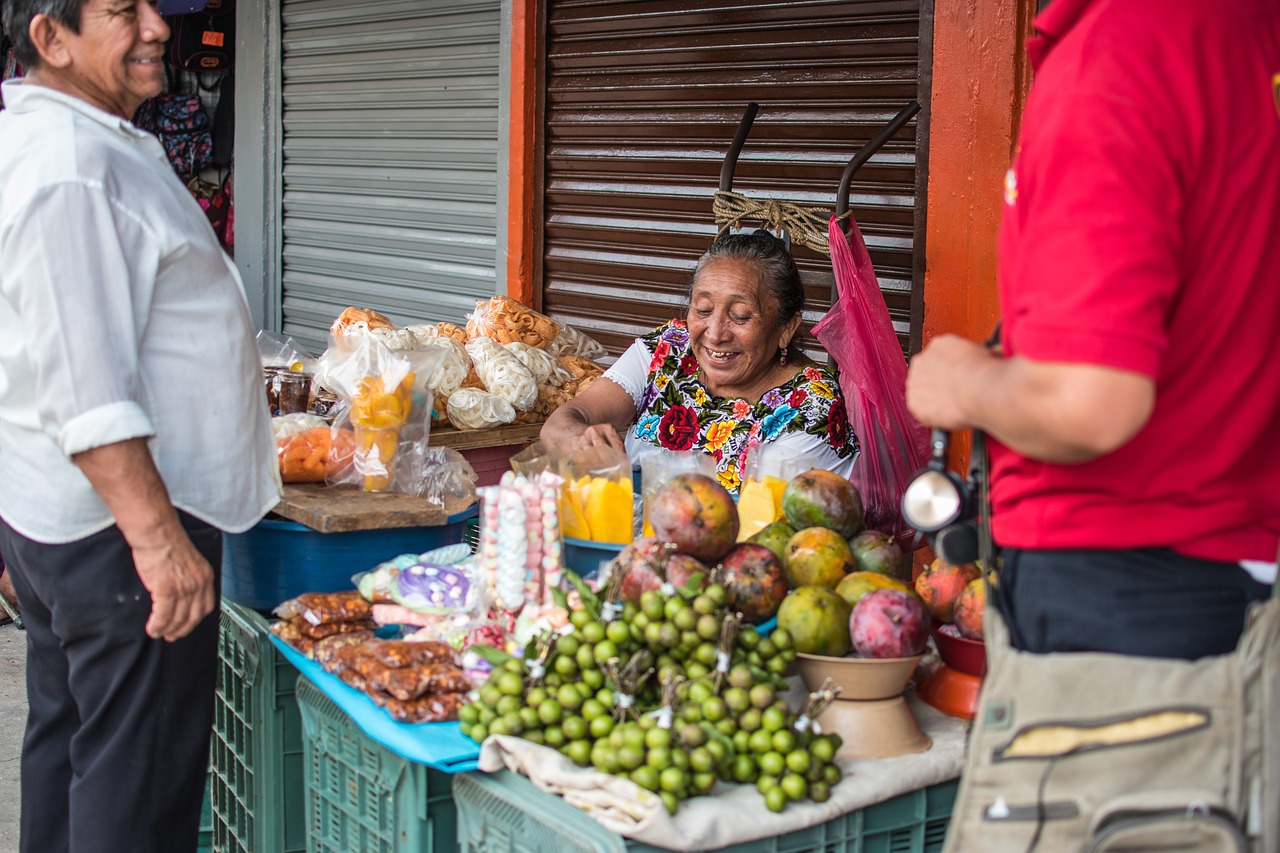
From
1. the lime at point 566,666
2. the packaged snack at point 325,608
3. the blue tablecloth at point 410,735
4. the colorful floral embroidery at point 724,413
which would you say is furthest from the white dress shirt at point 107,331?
the colorful floral embroidery at point 724,413

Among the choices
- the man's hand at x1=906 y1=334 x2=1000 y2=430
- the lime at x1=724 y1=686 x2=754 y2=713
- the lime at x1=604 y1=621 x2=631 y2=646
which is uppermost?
the man's hand at x1=906 y1=334 x2=1000 y2=430

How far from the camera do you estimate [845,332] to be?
10.4ft

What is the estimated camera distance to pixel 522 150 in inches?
201

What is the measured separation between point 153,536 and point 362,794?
60 cm

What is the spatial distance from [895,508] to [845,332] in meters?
0.48

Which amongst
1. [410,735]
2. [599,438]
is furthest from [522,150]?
[410,735]

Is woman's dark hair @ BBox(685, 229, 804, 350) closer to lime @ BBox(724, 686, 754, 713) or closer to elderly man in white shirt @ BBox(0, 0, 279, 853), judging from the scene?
elderly man in white shirt @ BBox(0, 0, 279, 853)

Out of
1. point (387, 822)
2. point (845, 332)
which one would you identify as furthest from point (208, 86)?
point (387, 822)

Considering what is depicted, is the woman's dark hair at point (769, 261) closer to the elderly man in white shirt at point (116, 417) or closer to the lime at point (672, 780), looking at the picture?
the elderly man in white shirt at point (116, 417)

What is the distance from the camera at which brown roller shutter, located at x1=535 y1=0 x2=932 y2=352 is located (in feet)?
12.6

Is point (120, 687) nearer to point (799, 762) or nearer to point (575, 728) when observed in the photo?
point (575, 728)

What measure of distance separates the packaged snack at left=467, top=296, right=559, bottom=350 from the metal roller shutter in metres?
1.53

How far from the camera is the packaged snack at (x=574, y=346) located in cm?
424

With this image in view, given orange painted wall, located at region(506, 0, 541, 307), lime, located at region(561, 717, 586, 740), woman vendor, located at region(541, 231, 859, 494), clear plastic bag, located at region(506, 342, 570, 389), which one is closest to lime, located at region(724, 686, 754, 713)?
lime, located at region(561, 717, 586, 740)
